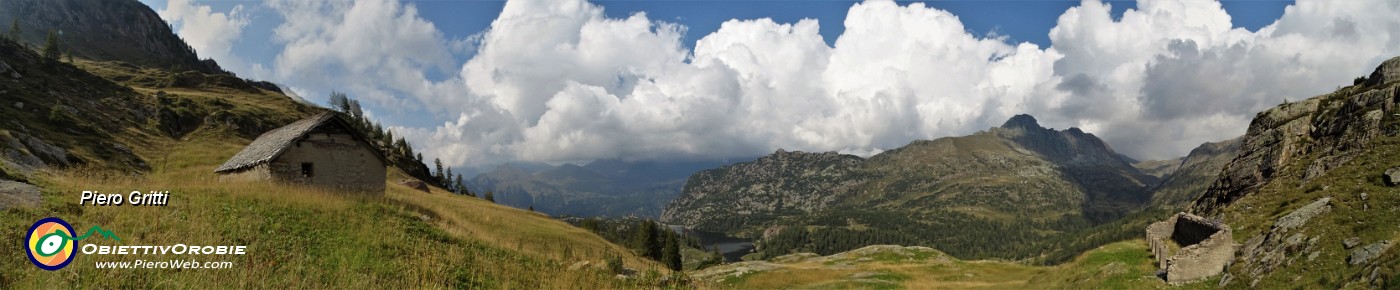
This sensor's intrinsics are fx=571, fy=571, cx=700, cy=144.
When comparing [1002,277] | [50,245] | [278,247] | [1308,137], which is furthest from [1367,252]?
[1308,137]

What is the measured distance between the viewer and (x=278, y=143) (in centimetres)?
3644

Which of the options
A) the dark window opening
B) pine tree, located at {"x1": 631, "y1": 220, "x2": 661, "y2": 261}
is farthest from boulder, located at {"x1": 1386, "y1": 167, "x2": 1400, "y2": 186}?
pine tree, located at {"x1": 631, "y1": 220, "x2": 661, "y2": 261}

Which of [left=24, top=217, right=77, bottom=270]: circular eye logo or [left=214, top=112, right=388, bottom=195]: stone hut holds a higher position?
[left=214, top=112, right=388, bottom=195]: stone hut

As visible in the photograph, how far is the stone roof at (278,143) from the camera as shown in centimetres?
3519

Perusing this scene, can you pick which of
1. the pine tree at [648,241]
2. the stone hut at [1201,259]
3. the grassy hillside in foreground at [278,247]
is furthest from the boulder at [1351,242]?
the pine tree at [648,241]

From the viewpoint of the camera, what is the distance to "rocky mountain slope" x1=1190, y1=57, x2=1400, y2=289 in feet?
66.7

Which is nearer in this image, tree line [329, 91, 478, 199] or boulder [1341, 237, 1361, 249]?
boulder [1341, 237, 1361, 249]

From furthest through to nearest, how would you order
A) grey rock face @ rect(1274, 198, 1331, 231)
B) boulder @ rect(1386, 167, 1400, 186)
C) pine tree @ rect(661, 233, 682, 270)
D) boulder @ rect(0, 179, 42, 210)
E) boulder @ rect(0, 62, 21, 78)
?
1. pine tree @ rect(661, 233, 682, 270)
2. boulder @ rect(0, 62, 21, 78)
3. grey rock face @ rect(1274, 198, 1331, 231)
4. boulder @ rect(1386, 167, 1400, 186)
5. boulder @ rect(0, 179, 42, 210)

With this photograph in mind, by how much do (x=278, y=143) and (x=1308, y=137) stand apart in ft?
258

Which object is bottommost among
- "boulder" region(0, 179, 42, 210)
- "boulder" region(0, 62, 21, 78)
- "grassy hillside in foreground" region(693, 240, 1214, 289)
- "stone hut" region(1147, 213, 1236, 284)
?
"grassy hillside in foreground" region(693, 240, 1214, 289)

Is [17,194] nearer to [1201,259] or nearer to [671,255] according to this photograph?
[1201,259]

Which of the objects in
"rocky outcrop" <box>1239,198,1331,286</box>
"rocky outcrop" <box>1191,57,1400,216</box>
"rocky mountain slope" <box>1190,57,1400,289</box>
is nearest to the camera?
"rocky mountain slope" <box>1190,57,1400,289</box>

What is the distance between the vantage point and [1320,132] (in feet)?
153

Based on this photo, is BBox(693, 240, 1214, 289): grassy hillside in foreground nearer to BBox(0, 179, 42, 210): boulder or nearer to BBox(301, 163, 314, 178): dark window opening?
BBox(0, 179, 42, 210): boulder
